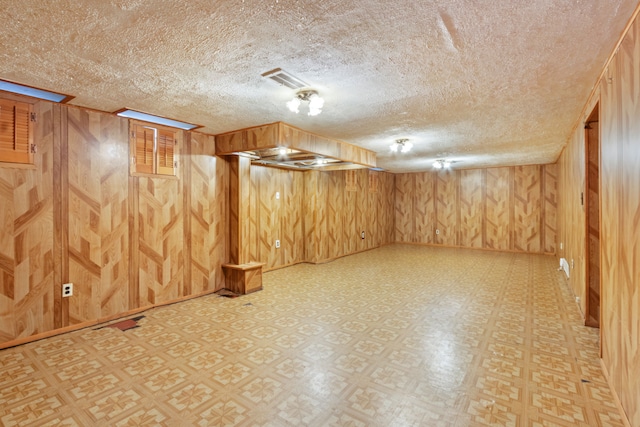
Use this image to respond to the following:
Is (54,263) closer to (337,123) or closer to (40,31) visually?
(40,31)

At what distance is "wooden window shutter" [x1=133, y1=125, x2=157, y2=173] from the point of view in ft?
12.6

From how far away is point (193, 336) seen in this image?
10.3ft

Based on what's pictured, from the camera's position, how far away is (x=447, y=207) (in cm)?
953

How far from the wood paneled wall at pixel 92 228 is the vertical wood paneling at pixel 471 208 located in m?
7.70

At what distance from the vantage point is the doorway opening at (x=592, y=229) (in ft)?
10.8

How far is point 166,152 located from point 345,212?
4763 millimetres

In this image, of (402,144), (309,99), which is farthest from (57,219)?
(402,144)

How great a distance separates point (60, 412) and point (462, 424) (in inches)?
102

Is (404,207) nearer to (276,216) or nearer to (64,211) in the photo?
(276,216)

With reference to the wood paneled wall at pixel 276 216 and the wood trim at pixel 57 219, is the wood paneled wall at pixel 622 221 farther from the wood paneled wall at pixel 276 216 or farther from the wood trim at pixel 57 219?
the wood paneled wall at pixel 276 216

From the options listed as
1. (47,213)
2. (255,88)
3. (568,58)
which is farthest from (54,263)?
(568,58)

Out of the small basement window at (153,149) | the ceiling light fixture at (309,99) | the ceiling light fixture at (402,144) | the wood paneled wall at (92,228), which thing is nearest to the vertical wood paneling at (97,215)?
the wood paneled wall at (92,228)

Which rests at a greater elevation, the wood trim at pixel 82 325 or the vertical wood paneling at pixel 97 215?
the vertical wood paneling at pixel 97 215

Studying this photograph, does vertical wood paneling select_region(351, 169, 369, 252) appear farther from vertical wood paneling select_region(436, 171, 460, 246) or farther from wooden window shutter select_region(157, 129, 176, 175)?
wooden window shutter select_region(157, 129, 176, 175)
